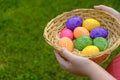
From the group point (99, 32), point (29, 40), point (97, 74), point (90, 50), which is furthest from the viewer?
point (29, 40)

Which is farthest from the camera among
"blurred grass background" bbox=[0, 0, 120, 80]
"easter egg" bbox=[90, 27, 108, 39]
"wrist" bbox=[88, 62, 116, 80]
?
"blurred grass background" bbox=[0, 0, 120, 80]

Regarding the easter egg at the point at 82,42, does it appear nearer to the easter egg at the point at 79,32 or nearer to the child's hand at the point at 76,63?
the easter egg at the point at 79,32

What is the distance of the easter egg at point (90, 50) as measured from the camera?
161 centimetres

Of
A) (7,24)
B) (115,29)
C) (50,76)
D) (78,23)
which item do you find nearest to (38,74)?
(50,76)

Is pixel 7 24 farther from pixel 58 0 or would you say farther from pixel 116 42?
pixel 116 42

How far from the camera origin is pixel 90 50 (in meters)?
1.63

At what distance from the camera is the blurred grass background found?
278cm

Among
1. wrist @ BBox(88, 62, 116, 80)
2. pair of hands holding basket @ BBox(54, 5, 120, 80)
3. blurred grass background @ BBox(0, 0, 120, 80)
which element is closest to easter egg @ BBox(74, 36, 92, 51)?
pair of hands holding basket @ BBox(54, 5, 120, 80)

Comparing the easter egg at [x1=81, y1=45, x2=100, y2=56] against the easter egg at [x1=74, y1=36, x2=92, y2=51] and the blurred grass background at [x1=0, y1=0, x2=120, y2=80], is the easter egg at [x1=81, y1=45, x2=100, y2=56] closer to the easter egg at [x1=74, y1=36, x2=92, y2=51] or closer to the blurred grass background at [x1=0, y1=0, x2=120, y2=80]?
the easter egg at [x1=74, y1=36, x2=92, y2=51]

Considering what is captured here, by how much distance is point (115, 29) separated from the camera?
170 centimetres

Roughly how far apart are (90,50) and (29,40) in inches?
60.3

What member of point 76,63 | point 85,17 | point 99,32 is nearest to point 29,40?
point 85,17

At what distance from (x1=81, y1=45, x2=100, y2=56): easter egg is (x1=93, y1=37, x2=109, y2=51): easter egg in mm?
22

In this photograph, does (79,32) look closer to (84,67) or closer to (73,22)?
(73,22)
